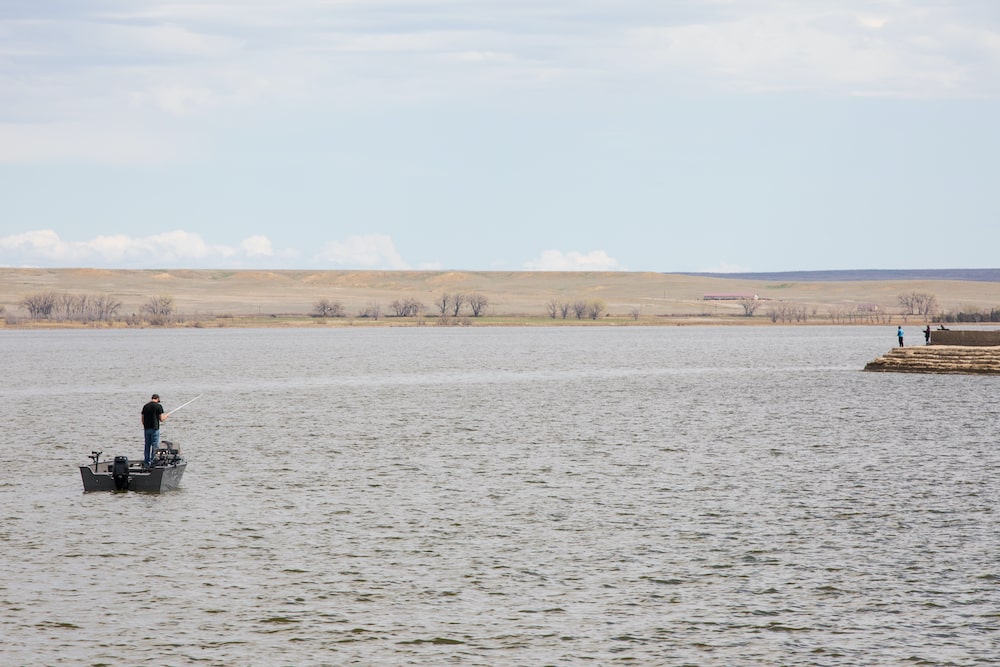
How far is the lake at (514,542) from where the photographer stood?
18.3 m

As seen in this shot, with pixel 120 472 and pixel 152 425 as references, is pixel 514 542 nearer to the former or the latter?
pixel 120 472

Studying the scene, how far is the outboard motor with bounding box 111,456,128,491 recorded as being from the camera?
32.2 m

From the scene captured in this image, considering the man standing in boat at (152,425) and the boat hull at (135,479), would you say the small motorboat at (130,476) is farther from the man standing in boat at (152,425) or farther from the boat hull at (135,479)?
the man standing in boat at (152,425)

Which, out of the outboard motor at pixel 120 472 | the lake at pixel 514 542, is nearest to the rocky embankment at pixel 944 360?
the lake at pixel 514 542

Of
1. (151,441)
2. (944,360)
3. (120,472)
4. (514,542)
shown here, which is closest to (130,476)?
(120,472)

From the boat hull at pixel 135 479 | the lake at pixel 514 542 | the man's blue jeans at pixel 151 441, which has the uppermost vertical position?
the man's blue jeans at pixel 151 441

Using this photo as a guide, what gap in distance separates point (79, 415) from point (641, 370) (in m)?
55.8

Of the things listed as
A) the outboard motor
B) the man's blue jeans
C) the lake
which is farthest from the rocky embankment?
the outboard motor

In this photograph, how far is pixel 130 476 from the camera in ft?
107

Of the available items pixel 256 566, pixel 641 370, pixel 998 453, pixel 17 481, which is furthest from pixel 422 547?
pixel 641 370

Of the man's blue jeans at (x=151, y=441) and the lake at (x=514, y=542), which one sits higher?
the man's blue jeans at (x=151, y=441)

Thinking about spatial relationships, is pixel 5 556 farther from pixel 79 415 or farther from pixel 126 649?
pixel 79 415

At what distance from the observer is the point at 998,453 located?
135ft

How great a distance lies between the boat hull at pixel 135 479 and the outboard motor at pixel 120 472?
56 millimetres
